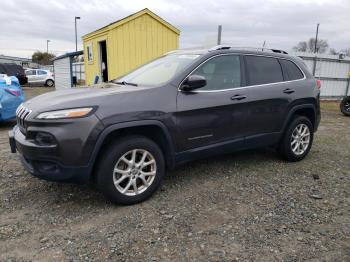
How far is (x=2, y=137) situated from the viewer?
7.20 metres

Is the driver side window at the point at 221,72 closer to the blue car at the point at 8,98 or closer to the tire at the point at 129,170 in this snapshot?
the tire at the point at 129,170

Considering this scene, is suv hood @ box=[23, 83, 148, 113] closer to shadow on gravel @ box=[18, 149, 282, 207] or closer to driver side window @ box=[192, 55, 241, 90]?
driver side window @ box=[192, 55, 241, 90]

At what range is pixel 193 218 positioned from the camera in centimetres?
356

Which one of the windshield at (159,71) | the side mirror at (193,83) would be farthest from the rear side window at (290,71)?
the side mirror at (193,83)

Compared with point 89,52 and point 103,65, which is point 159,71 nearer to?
point 103,65

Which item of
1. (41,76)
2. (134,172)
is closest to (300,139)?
(134,172)

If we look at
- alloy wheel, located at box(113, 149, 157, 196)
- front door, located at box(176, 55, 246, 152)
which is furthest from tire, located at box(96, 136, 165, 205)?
front door, located at box(176, 55, 246, 152)

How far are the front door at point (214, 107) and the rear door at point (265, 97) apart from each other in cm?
19

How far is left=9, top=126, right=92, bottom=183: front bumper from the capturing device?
11.0 feet

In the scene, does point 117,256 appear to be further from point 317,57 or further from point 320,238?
point 317,57

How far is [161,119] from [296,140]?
2674 millimetres

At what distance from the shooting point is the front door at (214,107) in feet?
13.2

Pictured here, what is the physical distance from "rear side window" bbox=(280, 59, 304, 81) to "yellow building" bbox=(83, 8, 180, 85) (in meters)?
6.98

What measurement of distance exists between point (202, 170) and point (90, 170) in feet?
6.45
